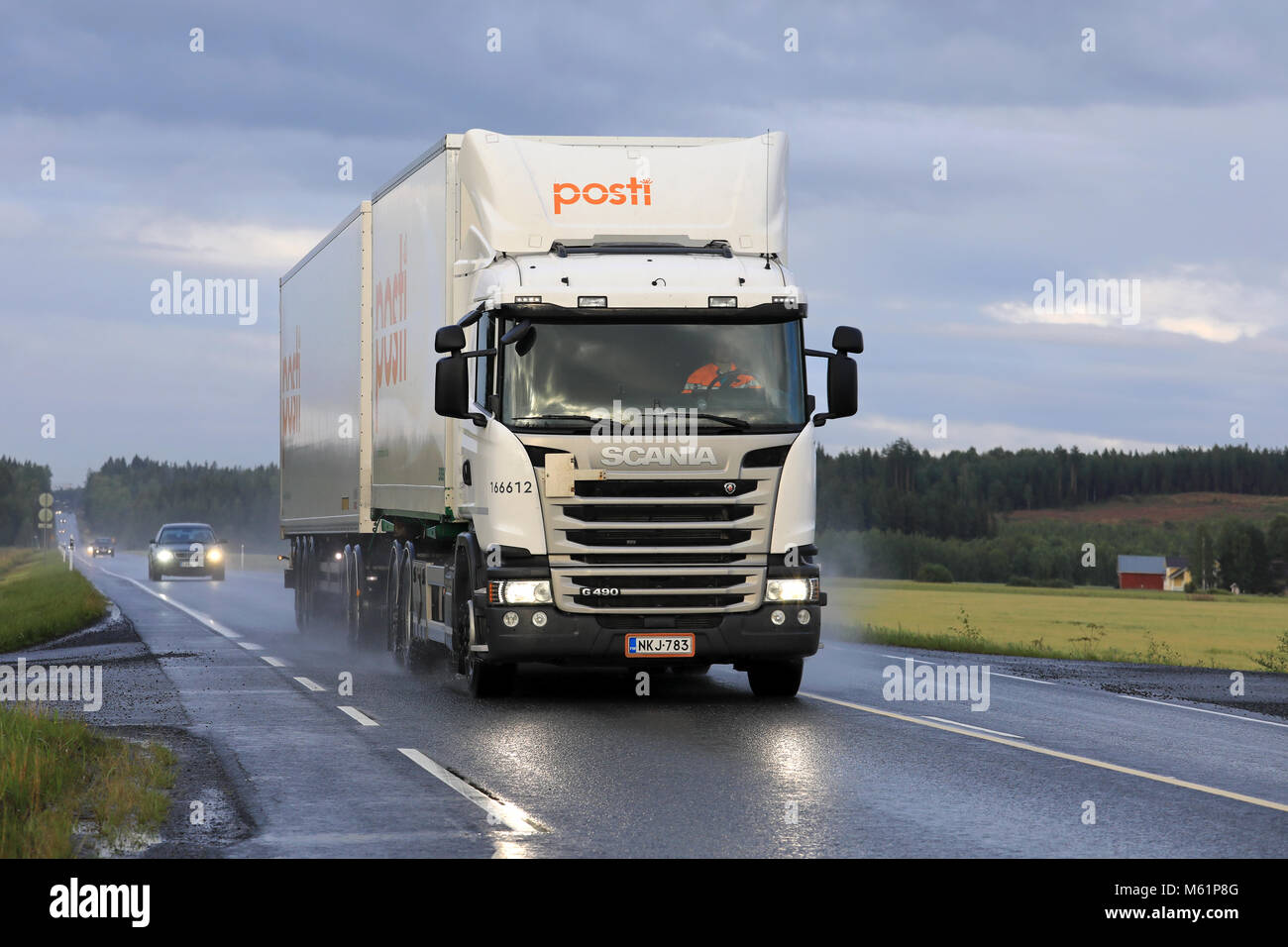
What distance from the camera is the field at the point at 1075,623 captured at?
28.0 metres

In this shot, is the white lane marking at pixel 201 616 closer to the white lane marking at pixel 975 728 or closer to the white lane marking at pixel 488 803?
the white lane marking at pixel 975 728

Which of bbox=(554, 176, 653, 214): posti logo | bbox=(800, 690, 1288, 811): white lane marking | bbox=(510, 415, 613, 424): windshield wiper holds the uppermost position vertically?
bbox=(554, 176, 653, 214): posti logo

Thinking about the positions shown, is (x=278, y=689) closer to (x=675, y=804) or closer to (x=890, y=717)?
(x=890, y=717)

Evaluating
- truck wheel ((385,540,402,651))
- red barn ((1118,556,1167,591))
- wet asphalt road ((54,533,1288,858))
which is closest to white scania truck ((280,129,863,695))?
wet asphalt road ((54,533,1288,858))

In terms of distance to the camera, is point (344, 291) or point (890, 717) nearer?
point (890, 717)

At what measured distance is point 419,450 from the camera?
16.1 meters

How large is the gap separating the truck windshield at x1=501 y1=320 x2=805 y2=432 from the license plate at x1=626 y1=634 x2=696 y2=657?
1.67m

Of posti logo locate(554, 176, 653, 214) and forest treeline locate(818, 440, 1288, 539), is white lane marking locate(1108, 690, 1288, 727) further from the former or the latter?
forest treeline locate(818, 440, 1288, 539)

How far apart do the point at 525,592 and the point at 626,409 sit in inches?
64.3

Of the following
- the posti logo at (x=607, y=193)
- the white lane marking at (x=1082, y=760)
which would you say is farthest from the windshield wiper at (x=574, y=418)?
the white lane marking at (x=1082, y=760)

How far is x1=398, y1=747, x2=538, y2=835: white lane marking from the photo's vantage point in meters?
7.90
